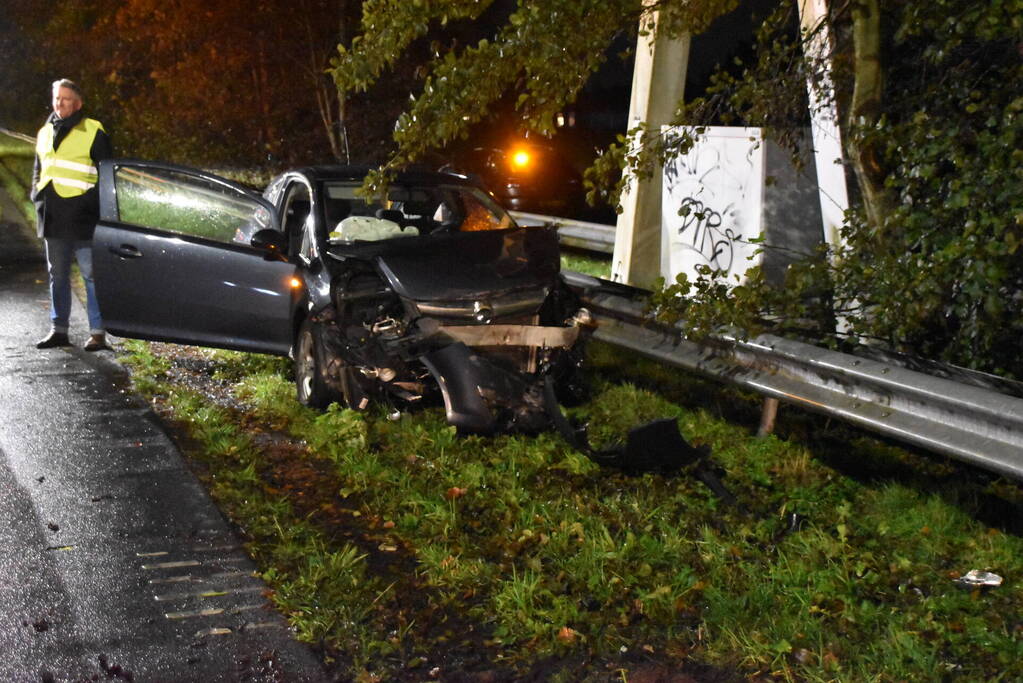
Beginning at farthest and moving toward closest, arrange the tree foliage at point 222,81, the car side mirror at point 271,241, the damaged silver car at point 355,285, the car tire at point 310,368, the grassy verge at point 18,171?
1. the tree foliage at point 222,81
2. the grassy verge at point 18,171
3. the car side mirror at point 271,241
4. the car tire at point 310,368
5. the damaged silver car at point 355,285

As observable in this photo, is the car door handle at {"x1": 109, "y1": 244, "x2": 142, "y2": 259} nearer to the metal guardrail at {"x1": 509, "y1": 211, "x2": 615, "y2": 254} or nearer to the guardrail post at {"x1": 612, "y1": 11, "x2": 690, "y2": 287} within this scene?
the guardrail post at {"x1": 612, "y1": 11, "x2": 690, "y2": 287}

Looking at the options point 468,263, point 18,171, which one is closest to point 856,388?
point 468,263

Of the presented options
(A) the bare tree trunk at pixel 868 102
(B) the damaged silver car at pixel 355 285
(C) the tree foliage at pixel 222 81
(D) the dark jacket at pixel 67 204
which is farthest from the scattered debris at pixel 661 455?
(C) the tree foliage at pixel 222 81

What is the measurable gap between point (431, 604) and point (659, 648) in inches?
36.1

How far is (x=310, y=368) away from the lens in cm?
714

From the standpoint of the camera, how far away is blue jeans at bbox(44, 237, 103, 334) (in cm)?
890

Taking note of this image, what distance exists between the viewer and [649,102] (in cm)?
991

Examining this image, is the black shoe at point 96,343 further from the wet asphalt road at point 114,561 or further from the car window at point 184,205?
the car window at point 184,205

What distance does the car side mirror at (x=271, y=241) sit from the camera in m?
7.01

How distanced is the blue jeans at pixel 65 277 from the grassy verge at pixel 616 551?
2.41 metres

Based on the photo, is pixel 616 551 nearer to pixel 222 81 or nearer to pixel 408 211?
pixel 408 211

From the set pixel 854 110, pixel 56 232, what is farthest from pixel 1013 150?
pixel 56 232

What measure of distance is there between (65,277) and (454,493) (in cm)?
474

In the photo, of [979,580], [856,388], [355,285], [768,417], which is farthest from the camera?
[355,285]
